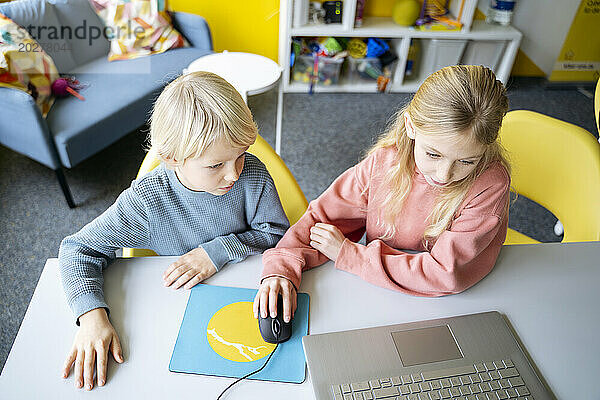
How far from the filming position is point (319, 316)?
0.82m

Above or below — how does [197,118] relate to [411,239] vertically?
above

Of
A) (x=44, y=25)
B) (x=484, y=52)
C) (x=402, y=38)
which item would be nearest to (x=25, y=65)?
(x=44, y=25)

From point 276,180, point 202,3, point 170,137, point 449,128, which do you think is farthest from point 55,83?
point 449,128

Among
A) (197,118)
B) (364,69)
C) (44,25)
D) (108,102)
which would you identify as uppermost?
(197,118)

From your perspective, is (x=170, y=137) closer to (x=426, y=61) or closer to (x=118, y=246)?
(x=118, y=246)

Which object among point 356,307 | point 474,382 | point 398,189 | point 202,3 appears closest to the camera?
point 474,382

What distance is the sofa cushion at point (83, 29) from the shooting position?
239 centimetres

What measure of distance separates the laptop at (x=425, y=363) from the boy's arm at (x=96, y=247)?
0.38m

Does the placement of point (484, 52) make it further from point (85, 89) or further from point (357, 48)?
point (85, 89)

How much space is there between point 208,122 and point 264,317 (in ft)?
1.13

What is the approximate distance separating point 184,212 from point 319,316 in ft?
1.16

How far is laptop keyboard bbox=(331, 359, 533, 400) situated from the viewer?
27.3 inches

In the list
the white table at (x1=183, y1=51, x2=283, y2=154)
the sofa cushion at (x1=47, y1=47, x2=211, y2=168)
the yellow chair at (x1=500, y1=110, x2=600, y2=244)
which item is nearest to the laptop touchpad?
the yellow chair at (x1=500, y1=110, x2=600, y2=244)

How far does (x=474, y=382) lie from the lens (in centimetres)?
72
